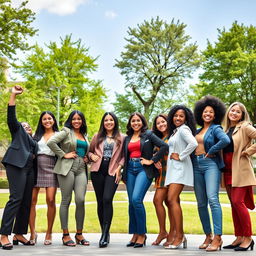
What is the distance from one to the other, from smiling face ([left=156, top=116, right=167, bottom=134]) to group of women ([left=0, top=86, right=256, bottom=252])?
2 centimetres

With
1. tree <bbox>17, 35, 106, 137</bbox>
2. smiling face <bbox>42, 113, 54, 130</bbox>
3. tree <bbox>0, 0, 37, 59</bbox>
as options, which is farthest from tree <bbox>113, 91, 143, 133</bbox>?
smiling face <bbox>42, 113, 54, 130</bbox>

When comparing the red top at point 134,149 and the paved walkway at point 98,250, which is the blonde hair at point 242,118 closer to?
the red top at point 134,149

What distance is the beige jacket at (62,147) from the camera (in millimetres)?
7113

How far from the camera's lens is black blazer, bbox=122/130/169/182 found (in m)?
7.00

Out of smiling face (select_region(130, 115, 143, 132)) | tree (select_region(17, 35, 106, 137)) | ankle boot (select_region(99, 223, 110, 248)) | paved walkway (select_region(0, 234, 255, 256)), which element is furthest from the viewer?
tree (select_region(17, 35, 106, 137))

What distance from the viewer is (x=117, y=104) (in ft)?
141

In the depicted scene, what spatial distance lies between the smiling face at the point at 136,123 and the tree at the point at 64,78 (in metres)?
22.6

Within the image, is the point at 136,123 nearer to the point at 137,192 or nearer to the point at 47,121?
the point at 137,192

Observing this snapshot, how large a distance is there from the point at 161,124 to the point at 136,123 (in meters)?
0.46

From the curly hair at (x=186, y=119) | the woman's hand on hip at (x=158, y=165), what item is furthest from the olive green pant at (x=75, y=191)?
the curly hair at (x=186, y=119)

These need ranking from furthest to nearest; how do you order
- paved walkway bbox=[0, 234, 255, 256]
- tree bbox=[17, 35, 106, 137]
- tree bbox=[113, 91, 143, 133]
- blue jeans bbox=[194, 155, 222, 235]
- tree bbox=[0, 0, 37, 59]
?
tree bbox=[113, 91, 143, 133], tree bbox=[17, 35, 106, 137], tree bbox=[0, 0, 37, 59], blue jeans bbox=[194, 155, 222, 235], paved walkway bbox=[0, 234, 255, 256]

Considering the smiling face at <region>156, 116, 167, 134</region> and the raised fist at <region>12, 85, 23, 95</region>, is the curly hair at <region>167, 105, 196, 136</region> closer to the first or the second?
the smiling face at <region>156, 116, 167, 134</region>

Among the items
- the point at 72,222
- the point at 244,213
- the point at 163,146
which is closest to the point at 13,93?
the point at 163,146

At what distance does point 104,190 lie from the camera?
7156 millimetres
